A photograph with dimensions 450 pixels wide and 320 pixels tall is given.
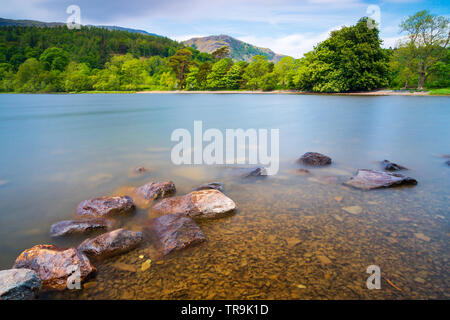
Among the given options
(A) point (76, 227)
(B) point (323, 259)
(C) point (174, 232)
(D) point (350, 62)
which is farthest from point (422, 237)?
(D) point (350, 62)

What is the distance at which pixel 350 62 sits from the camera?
50719 millimetres

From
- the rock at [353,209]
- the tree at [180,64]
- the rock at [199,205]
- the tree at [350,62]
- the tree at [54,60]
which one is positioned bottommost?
the rock at [353,209]

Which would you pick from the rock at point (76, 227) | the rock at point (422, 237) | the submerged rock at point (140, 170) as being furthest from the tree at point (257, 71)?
the rock at point (76, 227)

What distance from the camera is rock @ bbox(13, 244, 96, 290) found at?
3.12 metres

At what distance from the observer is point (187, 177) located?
745 centimetres

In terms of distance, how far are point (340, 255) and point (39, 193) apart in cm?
690

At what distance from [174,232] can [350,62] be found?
5728 centimetres

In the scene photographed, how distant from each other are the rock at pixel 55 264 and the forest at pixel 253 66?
5838cm

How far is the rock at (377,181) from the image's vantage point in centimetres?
596

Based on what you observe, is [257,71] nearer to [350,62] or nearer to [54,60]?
[350,62]

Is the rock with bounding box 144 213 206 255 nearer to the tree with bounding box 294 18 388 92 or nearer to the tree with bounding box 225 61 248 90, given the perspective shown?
the tree with bounding box 294 18 388 92

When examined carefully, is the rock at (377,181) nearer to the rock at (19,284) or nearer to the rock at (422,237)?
the rock at (422,237)
